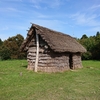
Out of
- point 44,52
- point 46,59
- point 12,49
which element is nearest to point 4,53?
point 12,49

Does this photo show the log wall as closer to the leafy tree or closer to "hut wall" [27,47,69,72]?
"hut wall" [27,47,69,72]

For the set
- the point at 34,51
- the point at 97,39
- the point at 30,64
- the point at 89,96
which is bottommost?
the point at 89,96

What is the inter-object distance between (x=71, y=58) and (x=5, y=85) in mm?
11672

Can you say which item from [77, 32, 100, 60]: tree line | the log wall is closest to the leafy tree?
[77, 32, 100, 60]: tree line

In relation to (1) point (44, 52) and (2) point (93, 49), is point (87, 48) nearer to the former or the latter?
(2) point (93, 49)

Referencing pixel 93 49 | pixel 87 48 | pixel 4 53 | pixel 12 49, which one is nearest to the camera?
pixel 4 53

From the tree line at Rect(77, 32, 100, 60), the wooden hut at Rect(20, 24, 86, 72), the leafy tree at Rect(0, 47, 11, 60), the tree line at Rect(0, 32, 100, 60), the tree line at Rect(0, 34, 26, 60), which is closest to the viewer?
the wooden hut at Rect(20, 24, 86, 72)

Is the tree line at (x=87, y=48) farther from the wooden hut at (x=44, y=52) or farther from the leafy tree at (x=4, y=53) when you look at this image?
the wooden hut at (x=44, y=52)

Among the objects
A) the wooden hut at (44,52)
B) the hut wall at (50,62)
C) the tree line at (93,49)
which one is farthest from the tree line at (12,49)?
the hut wall at (50,62)

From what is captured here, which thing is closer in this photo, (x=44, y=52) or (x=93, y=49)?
(x=44, y=52)

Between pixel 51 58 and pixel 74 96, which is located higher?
pixel 51 58

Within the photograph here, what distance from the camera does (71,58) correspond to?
763 inches

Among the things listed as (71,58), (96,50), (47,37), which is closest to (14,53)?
(96,50)

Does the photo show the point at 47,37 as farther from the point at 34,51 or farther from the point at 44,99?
the point at 44,99
